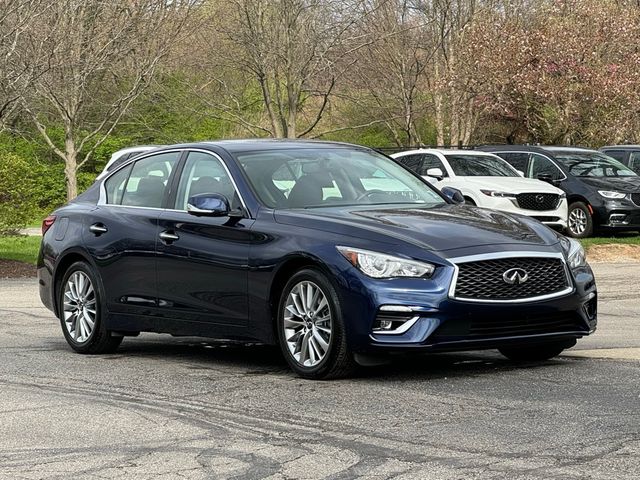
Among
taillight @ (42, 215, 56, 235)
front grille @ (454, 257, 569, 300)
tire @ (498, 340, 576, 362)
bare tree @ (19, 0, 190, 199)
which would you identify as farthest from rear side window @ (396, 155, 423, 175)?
front grille @ (454, 257, 569, 300)

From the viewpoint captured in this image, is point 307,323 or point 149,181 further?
point 149,181

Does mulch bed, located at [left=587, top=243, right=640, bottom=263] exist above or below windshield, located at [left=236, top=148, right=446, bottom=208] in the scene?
below

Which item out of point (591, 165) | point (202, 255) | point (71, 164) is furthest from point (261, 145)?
point (71, 164)

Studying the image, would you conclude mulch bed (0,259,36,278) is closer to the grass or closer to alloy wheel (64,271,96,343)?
the grass

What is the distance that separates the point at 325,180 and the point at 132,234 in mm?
1568

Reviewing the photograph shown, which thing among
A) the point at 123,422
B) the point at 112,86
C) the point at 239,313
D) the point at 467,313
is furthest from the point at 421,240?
the point at 112,86

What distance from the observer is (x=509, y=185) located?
24.1 m

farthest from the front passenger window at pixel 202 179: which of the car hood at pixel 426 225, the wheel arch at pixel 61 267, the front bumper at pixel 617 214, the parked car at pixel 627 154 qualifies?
the parked car at pixel 627 154

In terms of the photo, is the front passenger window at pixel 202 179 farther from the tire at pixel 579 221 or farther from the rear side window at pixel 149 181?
the tire at pixel 579 221

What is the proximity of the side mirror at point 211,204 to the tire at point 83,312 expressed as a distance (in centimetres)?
146

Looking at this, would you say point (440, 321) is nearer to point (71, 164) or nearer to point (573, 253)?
point (573, 253)

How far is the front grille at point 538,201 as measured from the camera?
24.0m

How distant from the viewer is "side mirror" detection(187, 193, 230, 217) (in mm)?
9391

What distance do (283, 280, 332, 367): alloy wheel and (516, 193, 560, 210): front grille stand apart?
51.1 ft
